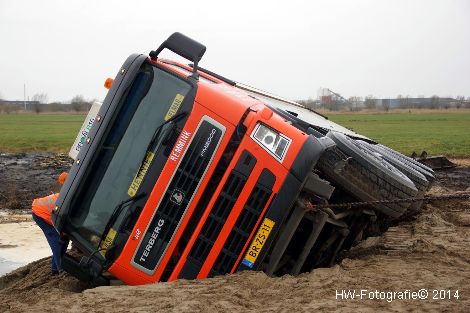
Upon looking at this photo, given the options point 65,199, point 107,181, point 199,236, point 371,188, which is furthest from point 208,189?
point 371,188

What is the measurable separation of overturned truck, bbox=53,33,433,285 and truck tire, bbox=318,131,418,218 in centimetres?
2

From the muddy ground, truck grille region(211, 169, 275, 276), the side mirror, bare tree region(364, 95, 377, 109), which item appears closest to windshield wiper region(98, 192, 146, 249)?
the muddy ground

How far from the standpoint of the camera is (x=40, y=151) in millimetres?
23703

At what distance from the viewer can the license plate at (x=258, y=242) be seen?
464 centimetres

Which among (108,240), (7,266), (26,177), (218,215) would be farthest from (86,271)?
(26,177)

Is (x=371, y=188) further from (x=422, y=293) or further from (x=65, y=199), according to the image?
(x=65, y=199)

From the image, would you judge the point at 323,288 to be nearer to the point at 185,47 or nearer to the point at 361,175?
the point at 361,175

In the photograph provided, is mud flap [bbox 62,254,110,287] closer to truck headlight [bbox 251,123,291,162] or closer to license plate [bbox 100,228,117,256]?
license plate [bbox 100,228,117,256]

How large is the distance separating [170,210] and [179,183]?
22cm

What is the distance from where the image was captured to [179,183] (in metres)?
4.69

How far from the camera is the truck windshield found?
4836 mm

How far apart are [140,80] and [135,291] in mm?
1720

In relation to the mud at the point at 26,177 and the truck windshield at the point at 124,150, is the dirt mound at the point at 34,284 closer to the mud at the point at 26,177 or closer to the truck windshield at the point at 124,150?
the truck windshield at the point at 124,150

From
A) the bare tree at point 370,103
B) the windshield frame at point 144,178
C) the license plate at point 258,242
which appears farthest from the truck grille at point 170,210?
the bare tree at point 370,103
